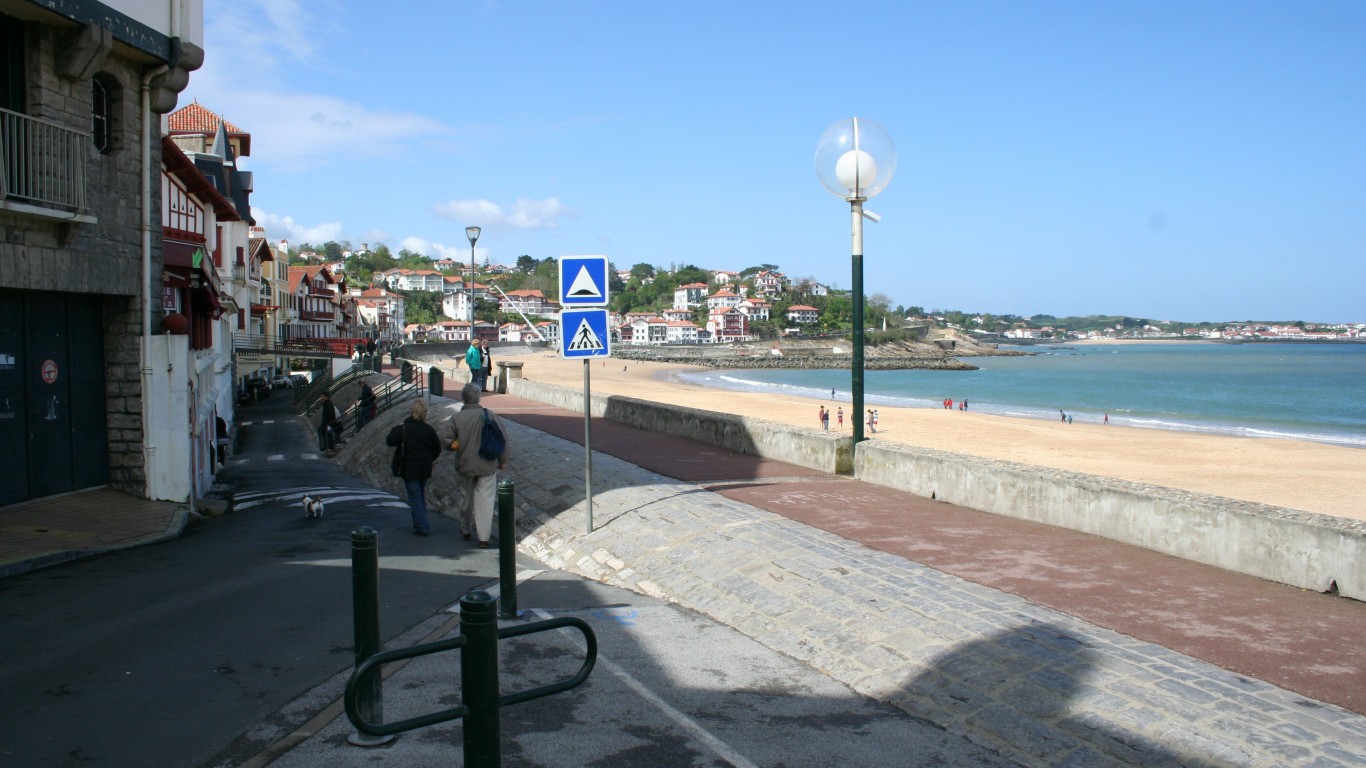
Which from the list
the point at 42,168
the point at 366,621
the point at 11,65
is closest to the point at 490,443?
the point at 366,621

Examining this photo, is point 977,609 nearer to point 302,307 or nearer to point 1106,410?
point 1106,410

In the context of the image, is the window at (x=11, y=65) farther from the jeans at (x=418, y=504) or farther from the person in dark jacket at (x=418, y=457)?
the jeans at (x=418, y=504)

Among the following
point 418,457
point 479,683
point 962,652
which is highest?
point 479,683

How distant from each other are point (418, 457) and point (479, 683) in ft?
25.5

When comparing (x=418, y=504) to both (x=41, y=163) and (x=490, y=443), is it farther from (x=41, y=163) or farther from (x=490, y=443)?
(x=41, y=163)

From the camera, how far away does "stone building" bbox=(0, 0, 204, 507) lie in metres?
9.57

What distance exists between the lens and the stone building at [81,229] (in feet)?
31.4

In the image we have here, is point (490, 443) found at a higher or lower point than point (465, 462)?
higher

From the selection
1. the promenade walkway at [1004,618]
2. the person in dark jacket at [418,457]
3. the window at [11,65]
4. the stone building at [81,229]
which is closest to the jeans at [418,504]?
the person in dark jacket at [418,457]

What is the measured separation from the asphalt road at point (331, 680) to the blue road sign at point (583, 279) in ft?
8.49

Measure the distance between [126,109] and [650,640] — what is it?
30.6 feet

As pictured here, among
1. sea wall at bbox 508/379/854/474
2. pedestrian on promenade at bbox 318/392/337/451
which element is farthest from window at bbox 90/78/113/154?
pedestrian on promenade at bbox 318/392/337/451

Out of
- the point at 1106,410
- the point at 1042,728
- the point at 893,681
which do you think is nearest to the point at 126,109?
the point at 893,681

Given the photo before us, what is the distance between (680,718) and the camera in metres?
4.88
